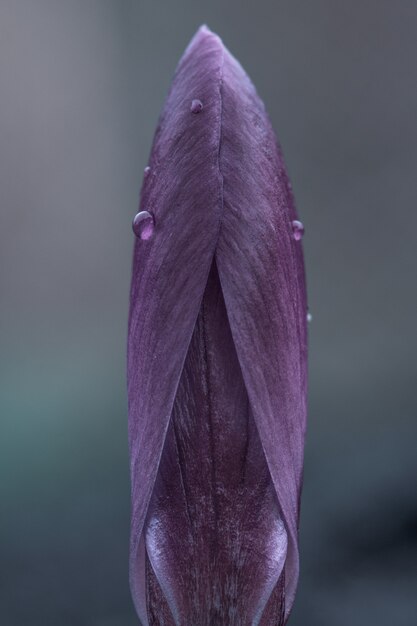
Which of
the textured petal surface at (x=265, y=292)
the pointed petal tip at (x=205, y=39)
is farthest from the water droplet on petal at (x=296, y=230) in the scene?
the pointed petal tip at (x=205, y=39)

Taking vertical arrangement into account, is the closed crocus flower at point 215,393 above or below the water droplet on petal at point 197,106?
below

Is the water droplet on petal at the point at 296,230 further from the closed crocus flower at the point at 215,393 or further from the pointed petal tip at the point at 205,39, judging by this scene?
the pointed petal tip at the point at 205,39

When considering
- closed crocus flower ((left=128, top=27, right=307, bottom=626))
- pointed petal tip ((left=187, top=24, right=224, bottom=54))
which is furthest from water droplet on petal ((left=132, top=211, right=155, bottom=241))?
pointed petal tip ((left=187, top=24, right=224, bottom=54))

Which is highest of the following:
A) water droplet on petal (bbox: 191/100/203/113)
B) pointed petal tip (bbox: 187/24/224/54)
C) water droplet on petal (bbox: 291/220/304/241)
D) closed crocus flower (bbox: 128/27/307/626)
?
pointed petal tip (bbox: 187/24/224/54)

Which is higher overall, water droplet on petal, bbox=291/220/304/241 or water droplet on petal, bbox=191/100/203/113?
water droplet on petal, bbox=191/100/203/113

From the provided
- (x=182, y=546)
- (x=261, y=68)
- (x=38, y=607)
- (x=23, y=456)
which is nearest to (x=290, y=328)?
(x=182, y=546)

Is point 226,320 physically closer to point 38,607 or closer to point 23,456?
point 38,607

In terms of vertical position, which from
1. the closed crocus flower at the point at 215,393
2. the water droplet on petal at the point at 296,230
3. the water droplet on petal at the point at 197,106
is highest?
the water droplet on petal at the point at 197,106

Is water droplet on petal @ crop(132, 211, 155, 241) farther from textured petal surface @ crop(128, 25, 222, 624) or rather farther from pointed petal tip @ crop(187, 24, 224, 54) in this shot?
pointed petal tip @ crop(187, 24, 224, 54)
